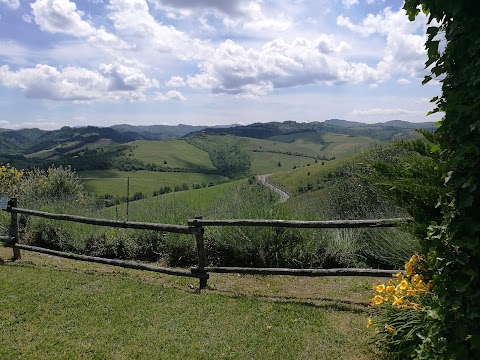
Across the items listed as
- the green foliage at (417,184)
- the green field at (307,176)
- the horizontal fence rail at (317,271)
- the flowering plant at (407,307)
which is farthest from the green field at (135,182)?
the green foliage at (417,184)

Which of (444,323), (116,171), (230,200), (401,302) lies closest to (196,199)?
(230,200)

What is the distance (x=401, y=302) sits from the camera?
11.4 ft

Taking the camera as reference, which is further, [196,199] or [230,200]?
[196,199]

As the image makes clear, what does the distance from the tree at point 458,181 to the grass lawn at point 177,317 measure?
1.68 meters

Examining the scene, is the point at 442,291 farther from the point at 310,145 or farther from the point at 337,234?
the point at 310,145

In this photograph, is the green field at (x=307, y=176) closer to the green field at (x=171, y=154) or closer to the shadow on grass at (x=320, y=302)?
the shadow on grass at (x=320, y=302)

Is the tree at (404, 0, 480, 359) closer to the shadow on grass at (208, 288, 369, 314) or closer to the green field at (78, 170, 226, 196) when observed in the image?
the shadow on grass at (208, 288, 369, 314)

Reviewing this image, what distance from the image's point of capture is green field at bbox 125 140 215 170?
125 m

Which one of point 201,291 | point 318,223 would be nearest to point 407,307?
point 318,223

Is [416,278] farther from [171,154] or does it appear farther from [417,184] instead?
[171,154]

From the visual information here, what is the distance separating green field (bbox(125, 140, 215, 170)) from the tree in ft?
387

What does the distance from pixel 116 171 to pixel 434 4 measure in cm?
10237

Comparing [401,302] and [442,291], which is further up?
[442,291]

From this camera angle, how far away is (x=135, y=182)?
254 ft
